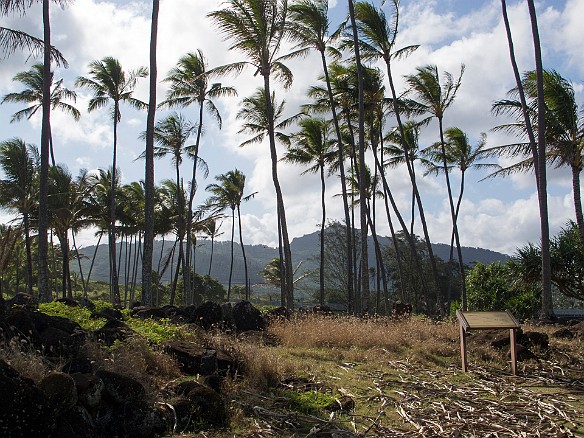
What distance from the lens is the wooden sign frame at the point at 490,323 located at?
368 inches

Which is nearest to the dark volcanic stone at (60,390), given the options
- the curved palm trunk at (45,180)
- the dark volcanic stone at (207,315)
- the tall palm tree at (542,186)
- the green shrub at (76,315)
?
the green shrub at (76,315)

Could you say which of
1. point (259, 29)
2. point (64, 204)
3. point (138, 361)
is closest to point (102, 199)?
point (64, 204)

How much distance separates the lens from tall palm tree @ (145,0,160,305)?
16.2 metres

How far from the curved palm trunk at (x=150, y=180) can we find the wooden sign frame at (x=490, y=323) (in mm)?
9379

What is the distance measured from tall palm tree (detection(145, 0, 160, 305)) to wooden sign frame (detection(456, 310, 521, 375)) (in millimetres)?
9379

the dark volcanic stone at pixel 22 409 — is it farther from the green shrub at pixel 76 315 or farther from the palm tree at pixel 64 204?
the palm tree at pixel 64 204

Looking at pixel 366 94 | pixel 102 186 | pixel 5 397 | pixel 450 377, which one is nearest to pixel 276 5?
pixel 366 94

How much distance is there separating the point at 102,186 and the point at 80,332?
32584mm

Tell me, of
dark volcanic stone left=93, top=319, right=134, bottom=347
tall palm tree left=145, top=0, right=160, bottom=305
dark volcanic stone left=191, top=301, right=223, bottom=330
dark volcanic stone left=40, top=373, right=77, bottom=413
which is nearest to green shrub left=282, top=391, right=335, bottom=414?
dark volcanic stone left=93, top=319, right=134, bottom=347

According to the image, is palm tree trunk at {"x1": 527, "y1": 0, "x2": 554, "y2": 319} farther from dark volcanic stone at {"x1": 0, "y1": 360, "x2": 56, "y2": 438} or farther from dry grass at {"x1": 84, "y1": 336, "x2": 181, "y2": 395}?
dark volcanic stone at {"x1": 0, "y1": 360, "x2": 56, "y2": 438}

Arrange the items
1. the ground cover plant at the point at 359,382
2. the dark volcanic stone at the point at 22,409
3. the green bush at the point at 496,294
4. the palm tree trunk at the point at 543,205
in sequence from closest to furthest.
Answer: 1. the dark volcanic stone at the point at 22,409
2. the ground cover plant at the point at 359,382
3. the palm tree trunk at the point at 543,205
4. the green bush at the point at 496,294

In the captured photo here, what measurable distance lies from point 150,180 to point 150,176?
4.6 inches

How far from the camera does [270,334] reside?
12695mm

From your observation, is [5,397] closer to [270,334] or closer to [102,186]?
[270,334]
